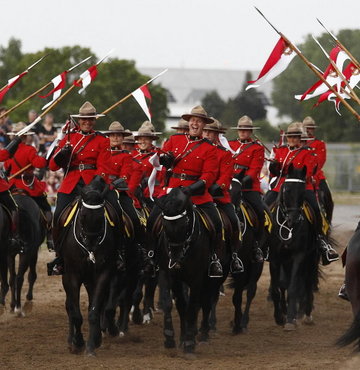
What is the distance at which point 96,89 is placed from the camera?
80812 millimetres

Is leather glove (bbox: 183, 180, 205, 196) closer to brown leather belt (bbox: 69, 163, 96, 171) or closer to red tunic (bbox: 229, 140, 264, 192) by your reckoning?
brown leather belt (bbox: 69, 163, 96, 171)

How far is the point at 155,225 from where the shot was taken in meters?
14.0

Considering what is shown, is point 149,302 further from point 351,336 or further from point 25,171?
point 351,336

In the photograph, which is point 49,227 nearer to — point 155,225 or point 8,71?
point 155,225

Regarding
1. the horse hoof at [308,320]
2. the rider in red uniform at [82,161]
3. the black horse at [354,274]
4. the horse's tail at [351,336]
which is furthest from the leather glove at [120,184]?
the horse's tail at [351,336]

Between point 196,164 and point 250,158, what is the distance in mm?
3298

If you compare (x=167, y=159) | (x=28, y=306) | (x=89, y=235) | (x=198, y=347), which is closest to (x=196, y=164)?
(x=167, y=159)

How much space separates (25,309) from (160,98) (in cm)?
7149

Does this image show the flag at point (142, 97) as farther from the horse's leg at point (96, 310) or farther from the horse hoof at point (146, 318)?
the horse's leg at point (96, 310)

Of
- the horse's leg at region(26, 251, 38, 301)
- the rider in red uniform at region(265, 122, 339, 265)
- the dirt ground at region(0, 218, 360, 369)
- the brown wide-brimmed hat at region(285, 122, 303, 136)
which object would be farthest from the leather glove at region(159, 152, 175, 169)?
the horse's leg at region(26, 251, 38, 301)

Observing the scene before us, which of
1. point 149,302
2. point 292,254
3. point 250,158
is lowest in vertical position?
point 149,302

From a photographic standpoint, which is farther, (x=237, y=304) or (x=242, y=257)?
(x=242, y=257)

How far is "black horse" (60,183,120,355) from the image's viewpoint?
43.4ft

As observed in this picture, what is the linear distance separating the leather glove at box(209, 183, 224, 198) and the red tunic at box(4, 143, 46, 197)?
367 centimetres
